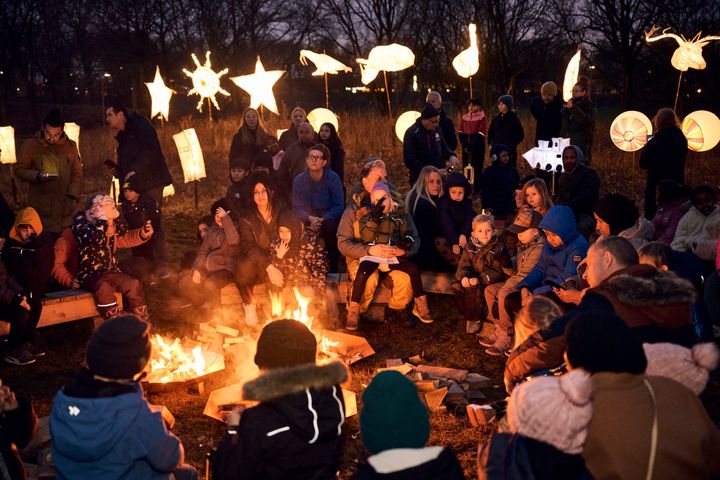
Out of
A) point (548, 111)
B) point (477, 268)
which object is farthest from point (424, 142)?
point (477, 268)

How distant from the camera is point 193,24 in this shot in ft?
106

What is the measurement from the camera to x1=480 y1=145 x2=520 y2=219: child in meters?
9.50

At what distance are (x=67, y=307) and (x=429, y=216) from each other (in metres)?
3.84

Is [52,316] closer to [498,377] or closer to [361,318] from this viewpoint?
[361,318]

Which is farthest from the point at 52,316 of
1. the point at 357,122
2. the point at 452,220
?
the point at 357,122

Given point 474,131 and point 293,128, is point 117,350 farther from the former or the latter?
point 474,131

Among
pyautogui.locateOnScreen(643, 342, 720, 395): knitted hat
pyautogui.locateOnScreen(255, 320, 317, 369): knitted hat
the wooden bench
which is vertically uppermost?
pyautogui.locateOnScreen(255, 320, 317, 369): knitted hat

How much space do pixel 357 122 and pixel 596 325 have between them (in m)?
17.4

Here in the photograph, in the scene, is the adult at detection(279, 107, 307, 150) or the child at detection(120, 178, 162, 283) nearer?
the child at detection(120, 178, 162, 283)

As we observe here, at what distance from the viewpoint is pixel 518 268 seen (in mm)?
6598

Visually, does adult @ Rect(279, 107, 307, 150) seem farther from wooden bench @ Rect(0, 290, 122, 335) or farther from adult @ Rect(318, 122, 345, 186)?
wooden bench @ Rect(0, 290, 122, 335)

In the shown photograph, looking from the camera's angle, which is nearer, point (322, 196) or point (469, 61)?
point (322, 196)

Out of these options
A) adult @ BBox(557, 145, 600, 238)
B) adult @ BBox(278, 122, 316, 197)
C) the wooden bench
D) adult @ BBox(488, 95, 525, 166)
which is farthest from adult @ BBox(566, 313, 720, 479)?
adult @ BBox(488, 95, 525, 166)

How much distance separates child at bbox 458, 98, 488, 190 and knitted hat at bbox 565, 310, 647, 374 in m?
9.64
